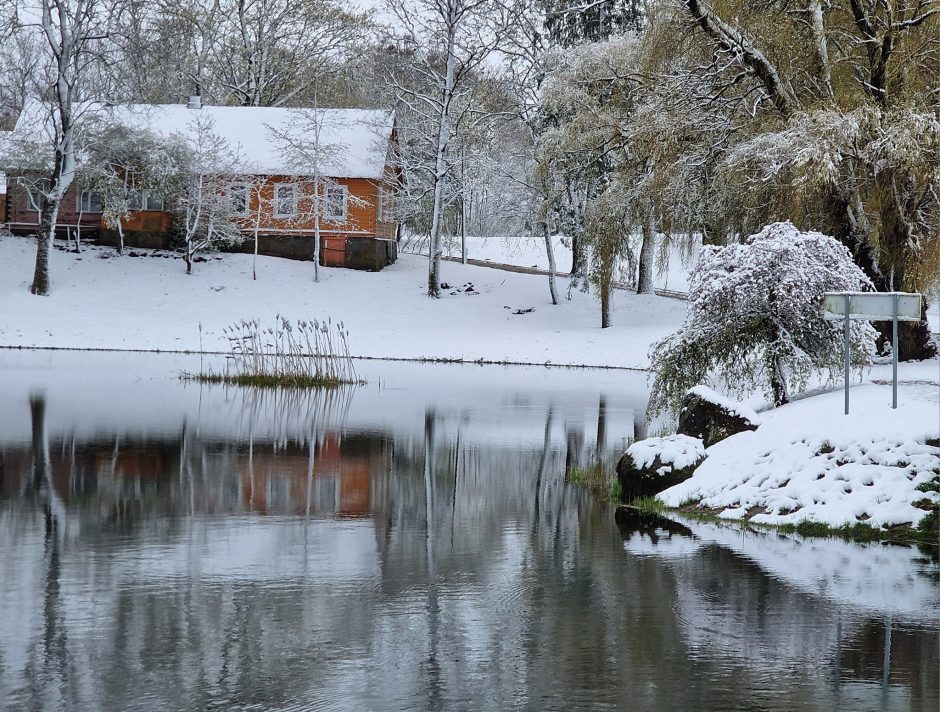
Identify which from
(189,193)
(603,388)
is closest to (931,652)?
(603,388)

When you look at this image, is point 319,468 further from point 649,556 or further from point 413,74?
point 413,74

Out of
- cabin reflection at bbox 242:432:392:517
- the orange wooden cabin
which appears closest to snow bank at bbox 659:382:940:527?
cabin reflection at bbox 242:432:392:517

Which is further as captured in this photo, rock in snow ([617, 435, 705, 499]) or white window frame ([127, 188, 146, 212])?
white window frame ([127, 188, 146, 212])

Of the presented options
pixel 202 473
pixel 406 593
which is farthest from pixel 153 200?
pixel 406 593

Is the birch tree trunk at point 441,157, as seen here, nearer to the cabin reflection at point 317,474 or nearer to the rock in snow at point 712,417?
the cabin reflection at point 317,474

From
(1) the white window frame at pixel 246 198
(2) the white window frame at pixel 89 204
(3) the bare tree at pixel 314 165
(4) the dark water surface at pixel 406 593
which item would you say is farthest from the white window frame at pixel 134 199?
(4) the dark water surface at pixel 406 593

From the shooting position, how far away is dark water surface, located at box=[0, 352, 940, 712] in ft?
20.5

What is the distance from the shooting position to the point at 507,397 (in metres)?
25.4

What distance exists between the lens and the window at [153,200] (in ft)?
161

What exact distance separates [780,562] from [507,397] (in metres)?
15.7

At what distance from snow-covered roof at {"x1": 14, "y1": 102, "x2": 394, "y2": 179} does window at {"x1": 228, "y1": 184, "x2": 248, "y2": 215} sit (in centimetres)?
107

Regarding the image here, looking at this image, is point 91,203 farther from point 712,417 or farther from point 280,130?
point 712,417

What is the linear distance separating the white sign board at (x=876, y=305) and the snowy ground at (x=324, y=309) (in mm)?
24367

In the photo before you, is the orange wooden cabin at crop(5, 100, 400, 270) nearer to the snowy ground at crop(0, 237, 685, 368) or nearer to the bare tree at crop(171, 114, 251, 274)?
the bare tree at crop(171, 114, 251, 274)
